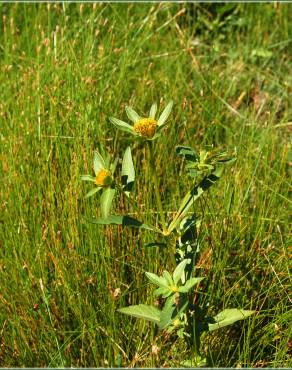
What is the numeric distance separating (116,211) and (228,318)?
22.6 inches

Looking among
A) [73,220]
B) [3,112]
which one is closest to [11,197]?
[73,220]

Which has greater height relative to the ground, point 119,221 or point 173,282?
point 119,221

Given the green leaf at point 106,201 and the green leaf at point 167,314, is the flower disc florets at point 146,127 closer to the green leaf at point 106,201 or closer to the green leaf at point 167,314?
the green leaf at point 106,201

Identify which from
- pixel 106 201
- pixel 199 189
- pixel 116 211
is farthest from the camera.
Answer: pixel 116 211

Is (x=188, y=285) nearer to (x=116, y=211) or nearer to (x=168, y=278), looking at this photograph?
(x=168, y=278)

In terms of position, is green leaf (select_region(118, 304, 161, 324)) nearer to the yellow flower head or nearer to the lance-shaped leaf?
the lance-shaped leaf

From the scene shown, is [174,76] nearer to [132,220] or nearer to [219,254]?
[219,254]

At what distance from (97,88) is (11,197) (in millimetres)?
681

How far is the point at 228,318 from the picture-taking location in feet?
5.57

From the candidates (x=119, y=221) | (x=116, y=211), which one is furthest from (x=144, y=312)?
(x=116, y=211)

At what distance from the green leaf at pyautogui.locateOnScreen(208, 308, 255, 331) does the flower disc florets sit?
48cm

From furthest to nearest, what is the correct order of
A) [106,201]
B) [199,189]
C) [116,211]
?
[116,211] → [199,189] → [106,201]

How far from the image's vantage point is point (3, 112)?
2447 mm

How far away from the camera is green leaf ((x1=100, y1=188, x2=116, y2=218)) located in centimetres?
150
